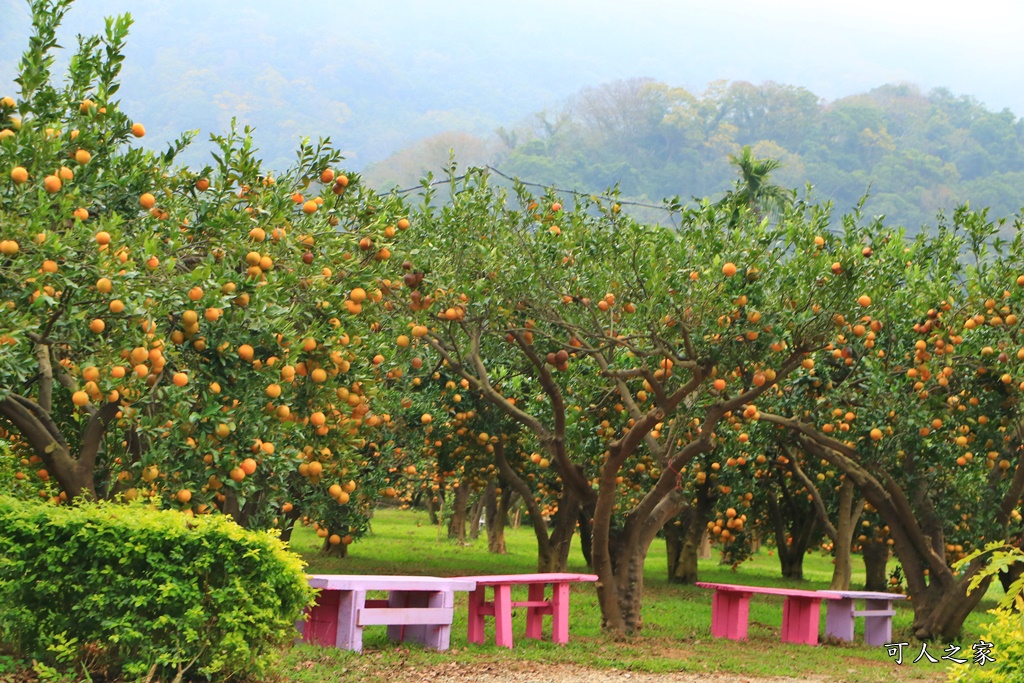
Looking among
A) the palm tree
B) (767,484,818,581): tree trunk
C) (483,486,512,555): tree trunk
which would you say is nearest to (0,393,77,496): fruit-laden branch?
(483,486,512,555): tree trunk

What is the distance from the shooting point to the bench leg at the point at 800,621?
12.2 metres

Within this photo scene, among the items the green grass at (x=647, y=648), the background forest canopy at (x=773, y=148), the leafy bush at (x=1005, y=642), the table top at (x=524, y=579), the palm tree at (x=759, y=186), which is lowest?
the green grass at (x=647, y=648)

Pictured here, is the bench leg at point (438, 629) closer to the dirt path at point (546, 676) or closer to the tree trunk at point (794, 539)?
the dirt path at point (546, 676)

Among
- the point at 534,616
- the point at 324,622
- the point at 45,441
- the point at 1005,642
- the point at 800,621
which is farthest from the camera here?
the point at 800,621

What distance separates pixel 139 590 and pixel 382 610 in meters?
2.73

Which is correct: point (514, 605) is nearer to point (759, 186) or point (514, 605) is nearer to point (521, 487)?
point (521, 487)

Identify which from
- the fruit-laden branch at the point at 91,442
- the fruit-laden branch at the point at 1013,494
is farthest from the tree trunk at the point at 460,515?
the fruit-laden branch at the point at 91,442

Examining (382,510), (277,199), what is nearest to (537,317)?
(277,199)

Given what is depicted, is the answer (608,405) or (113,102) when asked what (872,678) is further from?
(113,102)

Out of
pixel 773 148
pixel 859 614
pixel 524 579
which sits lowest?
pixel 859 614

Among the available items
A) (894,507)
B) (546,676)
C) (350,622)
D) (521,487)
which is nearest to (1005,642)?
(546,676)

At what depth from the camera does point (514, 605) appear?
9.80 meters

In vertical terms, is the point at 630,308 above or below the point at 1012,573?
above

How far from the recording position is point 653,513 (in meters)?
11.2
